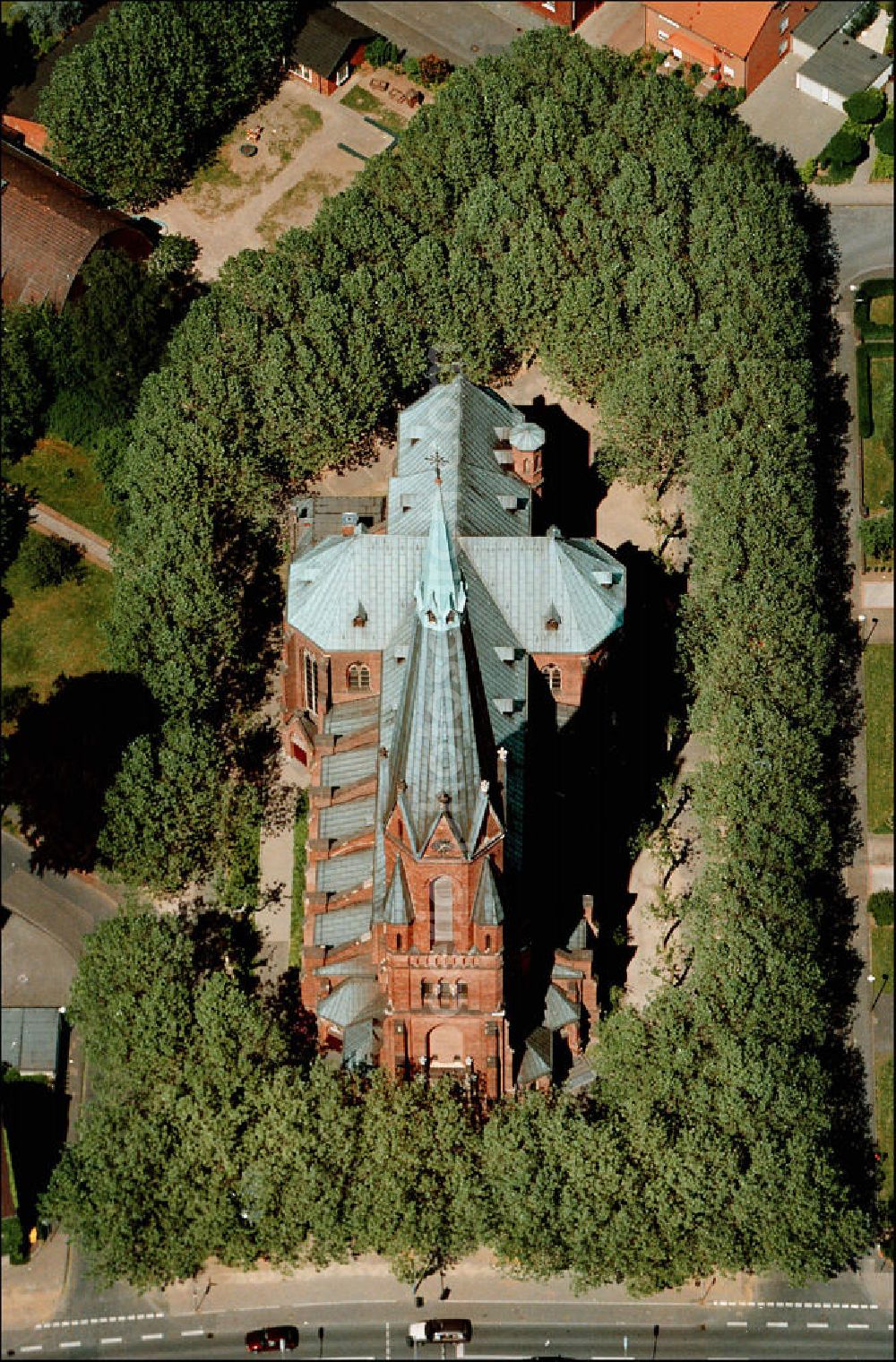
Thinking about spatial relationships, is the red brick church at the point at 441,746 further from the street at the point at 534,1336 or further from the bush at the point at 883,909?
the bush at the point at 883,909

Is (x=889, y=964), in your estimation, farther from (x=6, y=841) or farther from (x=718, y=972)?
(x=6, y=841)

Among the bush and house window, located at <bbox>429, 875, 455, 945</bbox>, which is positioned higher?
the bush

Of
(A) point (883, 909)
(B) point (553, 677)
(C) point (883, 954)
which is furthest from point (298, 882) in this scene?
(C) point (883, 954)

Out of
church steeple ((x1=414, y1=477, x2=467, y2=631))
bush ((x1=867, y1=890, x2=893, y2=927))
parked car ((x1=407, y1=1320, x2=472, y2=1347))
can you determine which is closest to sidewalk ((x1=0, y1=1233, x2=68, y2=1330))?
parked car ((x1=407, y1=1320, x2=472, y2=1347))

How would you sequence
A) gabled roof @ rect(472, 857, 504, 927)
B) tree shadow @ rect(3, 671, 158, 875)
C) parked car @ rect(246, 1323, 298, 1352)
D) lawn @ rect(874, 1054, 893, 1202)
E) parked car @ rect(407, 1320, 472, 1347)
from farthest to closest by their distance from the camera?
tree shadow @ rect(3, 671, 158, 875)
lawn @ rect(874, 1054, 893, 1202)
parked car @ rect(407, 1320, 472, 1347)
parked car @ rect(246, 1323, 298, 1352)
gabled roof @ rect(472, 857, 504, 927)

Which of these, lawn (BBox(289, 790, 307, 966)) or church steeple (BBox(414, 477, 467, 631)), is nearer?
church steeple (BBox(414, 477, 467, 631))

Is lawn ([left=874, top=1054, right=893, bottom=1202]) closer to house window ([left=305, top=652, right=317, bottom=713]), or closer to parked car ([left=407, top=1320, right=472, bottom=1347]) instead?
parked car ([left=407, top=1320, right=472, bottom=1347])

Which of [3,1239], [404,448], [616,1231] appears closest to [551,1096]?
[616,1231]
